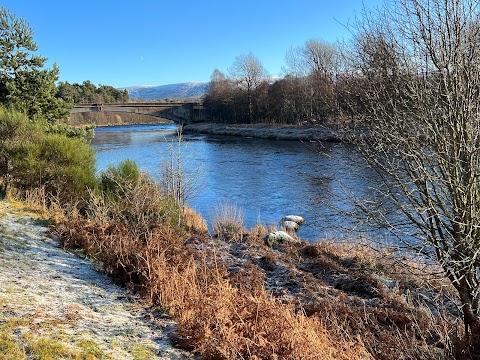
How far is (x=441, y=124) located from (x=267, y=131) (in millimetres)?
44179

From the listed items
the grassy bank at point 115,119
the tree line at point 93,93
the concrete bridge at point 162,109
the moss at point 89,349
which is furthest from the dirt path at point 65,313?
the tree line at point 93,93

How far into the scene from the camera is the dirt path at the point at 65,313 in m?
3.38

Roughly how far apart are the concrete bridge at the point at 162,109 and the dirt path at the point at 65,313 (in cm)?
5596

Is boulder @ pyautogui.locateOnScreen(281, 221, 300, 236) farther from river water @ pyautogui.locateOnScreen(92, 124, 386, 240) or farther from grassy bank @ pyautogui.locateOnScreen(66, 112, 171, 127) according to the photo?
grassy bank @ pyautogui.locateOnScreen(66, 112, 171, 127)

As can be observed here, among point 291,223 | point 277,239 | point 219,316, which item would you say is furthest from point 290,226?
point 219,316

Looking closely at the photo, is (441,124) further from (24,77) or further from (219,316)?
(24,77)

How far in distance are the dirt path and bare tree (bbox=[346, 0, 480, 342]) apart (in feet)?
13.3

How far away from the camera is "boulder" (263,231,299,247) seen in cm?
1092

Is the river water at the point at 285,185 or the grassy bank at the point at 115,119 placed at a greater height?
the grassy bank at the point at 115,119

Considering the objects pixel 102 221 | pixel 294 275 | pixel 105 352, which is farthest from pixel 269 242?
pixel 105 352

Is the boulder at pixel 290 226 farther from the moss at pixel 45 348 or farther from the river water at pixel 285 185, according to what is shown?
the moss at pixel 45 348

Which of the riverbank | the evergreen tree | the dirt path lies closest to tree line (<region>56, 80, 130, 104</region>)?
the riverbank

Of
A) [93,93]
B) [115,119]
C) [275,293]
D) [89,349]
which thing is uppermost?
[93,93]

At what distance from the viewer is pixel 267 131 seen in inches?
1955
